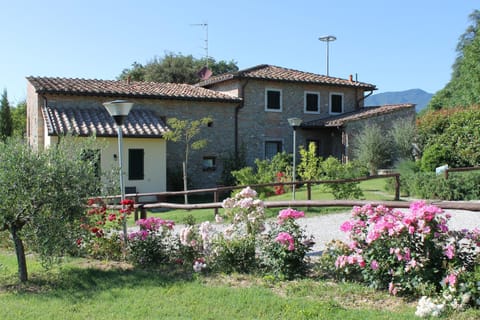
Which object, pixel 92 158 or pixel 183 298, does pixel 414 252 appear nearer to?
pixel 183 298

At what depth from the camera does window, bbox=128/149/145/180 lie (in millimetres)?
18984

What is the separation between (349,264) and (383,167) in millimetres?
15755

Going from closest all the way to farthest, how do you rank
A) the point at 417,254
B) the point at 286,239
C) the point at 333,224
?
1. the point at 417,254
2. the point at 286,239
3. the point at 333,224

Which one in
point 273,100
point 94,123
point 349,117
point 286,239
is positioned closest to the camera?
point 286,239

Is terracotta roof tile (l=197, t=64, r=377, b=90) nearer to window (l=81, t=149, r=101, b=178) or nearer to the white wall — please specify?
the white wall

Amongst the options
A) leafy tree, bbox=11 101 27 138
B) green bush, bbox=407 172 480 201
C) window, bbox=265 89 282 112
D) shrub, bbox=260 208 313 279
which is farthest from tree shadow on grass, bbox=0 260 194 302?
leafy tree, bbox=11 101 27 138

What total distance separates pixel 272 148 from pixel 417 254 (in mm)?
18200

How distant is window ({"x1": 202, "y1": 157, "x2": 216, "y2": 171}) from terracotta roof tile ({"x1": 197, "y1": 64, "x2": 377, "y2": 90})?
3944 millimetres

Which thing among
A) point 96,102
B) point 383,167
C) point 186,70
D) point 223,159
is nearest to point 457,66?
point 186,70

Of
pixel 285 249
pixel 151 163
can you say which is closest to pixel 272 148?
pixel 151 163

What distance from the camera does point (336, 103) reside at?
82.6 ft

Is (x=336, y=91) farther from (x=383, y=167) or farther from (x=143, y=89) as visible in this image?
(x=143, y=89)

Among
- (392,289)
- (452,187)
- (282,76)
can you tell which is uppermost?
(282,76)

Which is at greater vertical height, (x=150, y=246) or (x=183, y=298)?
(x=150, y=246)
